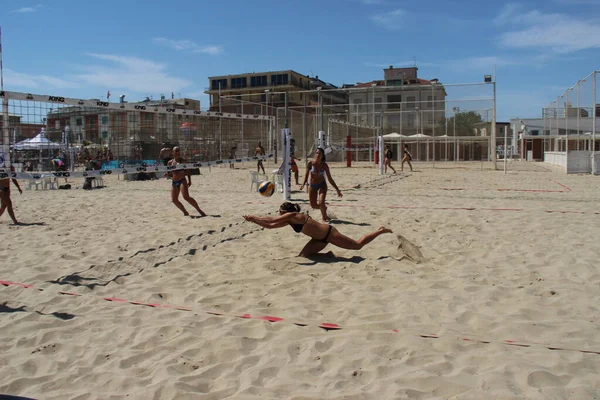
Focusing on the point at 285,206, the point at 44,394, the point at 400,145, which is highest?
the point at 400,145

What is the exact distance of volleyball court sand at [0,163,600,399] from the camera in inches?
119

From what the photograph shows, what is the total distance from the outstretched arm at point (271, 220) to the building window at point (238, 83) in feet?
208

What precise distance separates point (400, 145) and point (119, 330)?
31479 mm

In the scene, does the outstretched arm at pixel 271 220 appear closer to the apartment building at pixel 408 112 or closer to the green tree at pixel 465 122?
the apartment building at pixel 408 112

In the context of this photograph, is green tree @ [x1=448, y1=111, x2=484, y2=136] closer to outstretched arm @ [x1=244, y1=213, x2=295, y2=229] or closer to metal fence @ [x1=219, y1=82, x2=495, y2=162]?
metal fence @ [x1=219, y1=82, x2=495, y2=162]

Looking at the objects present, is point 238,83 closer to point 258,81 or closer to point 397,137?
point 258,81

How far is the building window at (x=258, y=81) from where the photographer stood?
66688 millimetres

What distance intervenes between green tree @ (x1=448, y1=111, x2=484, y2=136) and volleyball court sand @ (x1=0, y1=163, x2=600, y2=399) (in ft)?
72.9

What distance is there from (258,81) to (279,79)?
11.2 ft

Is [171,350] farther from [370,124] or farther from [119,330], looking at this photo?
[370,124]

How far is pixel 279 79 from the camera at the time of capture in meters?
65.2

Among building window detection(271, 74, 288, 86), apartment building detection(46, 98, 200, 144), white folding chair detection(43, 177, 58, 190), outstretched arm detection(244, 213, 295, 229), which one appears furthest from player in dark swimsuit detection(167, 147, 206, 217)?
building window detection(271, 74, 288, 86)

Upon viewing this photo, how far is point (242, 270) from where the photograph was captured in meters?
5.55

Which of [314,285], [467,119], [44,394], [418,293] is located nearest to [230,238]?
[314,285]
